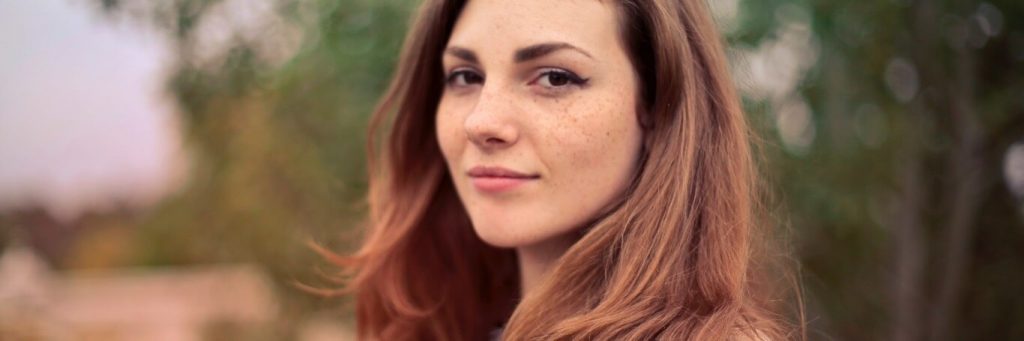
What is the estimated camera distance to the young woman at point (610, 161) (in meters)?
1.59

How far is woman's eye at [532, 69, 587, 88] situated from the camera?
1.71m

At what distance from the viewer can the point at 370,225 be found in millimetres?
2465

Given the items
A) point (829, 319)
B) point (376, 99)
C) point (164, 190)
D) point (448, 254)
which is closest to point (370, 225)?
point (448, 254)

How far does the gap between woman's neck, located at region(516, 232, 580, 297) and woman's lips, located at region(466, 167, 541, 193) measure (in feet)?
0.65

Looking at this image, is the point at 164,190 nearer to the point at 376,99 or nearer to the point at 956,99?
the point at 376,99

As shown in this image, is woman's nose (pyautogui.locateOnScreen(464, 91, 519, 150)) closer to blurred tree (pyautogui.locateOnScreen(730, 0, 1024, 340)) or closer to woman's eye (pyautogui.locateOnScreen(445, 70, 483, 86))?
woman's eye (pyautogui.locateOnScreen(445, 70, 483, 86))

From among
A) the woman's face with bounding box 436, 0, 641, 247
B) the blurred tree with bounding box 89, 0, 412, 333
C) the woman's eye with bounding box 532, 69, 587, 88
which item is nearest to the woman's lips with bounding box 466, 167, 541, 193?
the woman's face with bounding box 436, 0, 641, 247

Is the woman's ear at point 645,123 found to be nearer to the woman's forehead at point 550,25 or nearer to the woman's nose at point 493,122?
the woman's forehead at point 550,25

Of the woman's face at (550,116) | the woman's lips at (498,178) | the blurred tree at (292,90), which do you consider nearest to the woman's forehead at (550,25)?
the woman's face at (550,116)

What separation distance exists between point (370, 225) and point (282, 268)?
1.90m

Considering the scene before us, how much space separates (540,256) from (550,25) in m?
0.52

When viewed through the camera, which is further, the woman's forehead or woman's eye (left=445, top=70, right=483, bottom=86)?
woman's eye (left=445, top=70, right=483, bottom=86)

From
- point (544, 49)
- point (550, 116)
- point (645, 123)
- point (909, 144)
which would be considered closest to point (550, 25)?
point (544, 49)

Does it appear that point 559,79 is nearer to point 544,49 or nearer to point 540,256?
point 544,49
